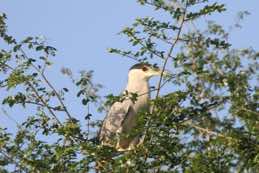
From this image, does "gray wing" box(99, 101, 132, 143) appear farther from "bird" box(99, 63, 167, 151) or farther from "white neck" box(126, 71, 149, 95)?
"white neck" box(126, 71, 149, 95)

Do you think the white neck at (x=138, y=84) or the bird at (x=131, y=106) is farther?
the white neck at (x=138, y=84)

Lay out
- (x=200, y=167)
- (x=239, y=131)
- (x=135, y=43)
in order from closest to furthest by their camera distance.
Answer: (x=200, y=167)
(x=239, y=131)
(x=135, y=43)

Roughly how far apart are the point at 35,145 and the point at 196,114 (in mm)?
1240

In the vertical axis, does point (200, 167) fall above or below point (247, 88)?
below

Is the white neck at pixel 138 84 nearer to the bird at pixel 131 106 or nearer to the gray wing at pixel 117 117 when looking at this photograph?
the bird at pixel 131 106

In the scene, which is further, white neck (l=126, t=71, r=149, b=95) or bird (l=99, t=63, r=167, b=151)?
white neck (l=126, t=71, r=149, b=95)

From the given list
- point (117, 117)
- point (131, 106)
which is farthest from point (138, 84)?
point (117, 117)

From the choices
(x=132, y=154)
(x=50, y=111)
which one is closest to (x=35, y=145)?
(x=50, y=111)

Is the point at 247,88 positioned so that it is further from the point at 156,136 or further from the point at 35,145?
the point at 35,145

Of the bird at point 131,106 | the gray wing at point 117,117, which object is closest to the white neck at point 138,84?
the bird at point 131,106

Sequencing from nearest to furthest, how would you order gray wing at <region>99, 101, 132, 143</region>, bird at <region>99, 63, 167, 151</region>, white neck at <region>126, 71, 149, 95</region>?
bird at <region>99, 63, 167, 151</region>, gray wing at <region>99, 101, 132, 143</region>, white neck at <region>126, 71, 149, 95</region>

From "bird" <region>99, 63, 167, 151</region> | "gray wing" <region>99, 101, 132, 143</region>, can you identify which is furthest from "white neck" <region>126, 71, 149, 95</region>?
"gray wing" <region>99, 101, 132, 143</region>

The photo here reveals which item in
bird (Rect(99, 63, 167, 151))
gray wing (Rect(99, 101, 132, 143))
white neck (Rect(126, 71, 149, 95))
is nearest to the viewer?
bird (Rect(99, 63, 167, 151))

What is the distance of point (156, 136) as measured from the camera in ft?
16.4
